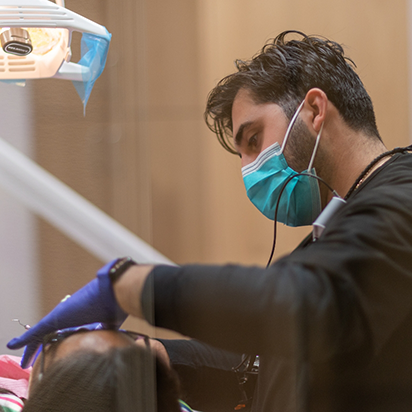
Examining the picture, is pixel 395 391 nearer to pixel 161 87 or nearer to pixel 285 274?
pixel 285 274

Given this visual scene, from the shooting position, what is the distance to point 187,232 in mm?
618

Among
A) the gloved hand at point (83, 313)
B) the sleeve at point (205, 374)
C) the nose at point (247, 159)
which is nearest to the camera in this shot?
the gloved hand at point (83, 313)

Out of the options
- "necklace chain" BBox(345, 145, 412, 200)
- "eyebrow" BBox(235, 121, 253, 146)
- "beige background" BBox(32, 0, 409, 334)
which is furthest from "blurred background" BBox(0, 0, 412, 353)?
"necklace chain" BBox(345, 145, 412, 200)

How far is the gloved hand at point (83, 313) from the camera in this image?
21.3 inches

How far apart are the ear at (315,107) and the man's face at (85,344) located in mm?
537

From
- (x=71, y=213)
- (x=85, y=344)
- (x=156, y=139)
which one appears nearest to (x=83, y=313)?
(x=85, y=344)

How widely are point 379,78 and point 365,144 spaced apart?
0.15 m

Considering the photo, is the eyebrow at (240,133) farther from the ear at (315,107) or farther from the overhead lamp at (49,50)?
the overhead lamp at (49,50)

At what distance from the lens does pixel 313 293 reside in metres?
0.57

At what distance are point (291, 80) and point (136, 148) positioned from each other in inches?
14.0

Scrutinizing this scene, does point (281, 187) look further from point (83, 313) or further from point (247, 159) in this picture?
point (83, 313)

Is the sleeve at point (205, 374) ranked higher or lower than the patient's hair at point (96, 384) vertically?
lower

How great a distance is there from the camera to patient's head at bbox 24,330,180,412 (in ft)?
1.79

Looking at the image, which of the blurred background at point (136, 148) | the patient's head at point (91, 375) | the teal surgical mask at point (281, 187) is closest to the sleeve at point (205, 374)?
the patient's head at point (91, 375)
